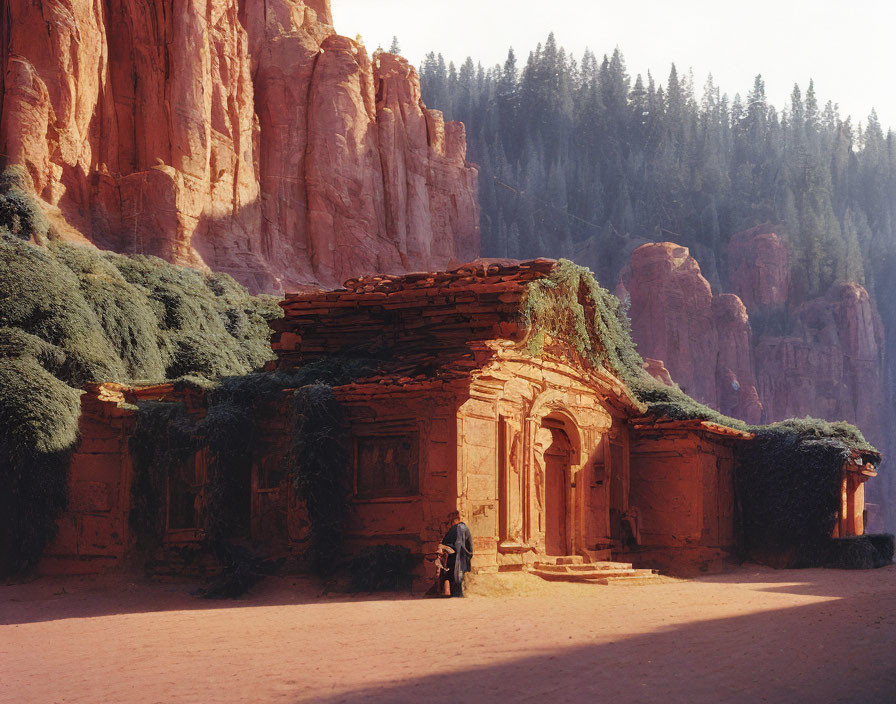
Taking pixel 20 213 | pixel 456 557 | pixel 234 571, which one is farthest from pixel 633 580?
pixel 20 213

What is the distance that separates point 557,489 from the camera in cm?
2086

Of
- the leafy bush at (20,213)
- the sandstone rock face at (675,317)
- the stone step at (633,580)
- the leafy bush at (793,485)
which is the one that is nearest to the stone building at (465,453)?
the stone step at (633,580)

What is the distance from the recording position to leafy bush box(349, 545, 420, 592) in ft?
55.2

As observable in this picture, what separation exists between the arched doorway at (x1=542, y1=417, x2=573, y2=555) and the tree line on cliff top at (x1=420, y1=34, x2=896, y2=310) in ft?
190

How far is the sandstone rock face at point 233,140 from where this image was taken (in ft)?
135

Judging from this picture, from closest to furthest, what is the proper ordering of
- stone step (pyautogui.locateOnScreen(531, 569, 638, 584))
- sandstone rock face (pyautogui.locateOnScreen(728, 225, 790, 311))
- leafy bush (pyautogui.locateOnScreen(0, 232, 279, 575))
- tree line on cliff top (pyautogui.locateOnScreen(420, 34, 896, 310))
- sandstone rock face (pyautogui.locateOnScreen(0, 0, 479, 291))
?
stone step (pyautogui.locateOnScreen(531, 569, 638, 584))
leafy bush (pyautogui.locateOnScreen(0, 232, 279, 575))
sandstone rock face (pyautogui.locateOnScreen(0, 0, 479, 291))
sandstone rock face (pyautogui.locateOnScreen(728, 225, 790, 311))
tree line on cliff top (pyautogui.locateOnScreen(420, 34, 896, 310))

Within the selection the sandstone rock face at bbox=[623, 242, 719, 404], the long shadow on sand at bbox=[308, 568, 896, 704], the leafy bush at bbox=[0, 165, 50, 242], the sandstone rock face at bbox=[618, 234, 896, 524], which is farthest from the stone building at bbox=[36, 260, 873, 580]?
the sandstone rock face at bbox=[623, 242, 719, 404]

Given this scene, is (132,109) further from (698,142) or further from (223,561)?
(698,142)

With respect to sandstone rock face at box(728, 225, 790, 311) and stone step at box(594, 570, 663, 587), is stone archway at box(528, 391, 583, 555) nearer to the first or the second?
stone step at box(594, 570, 663, 587)

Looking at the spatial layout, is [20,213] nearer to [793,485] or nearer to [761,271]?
[793,485]

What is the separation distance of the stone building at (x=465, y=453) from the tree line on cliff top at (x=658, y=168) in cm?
5562

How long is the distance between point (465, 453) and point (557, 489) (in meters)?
4.40

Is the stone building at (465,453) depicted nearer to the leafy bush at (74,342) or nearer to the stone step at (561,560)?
the stone step at (561,560)

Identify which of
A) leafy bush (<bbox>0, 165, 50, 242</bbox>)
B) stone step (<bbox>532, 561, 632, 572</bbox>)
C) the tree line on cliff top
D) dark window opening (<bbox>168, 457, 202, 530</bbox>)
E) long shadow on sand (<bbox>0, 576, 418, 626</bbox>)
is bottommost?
long shadow on sand (<bbox>0, 576, 418, 626</bbox>)
